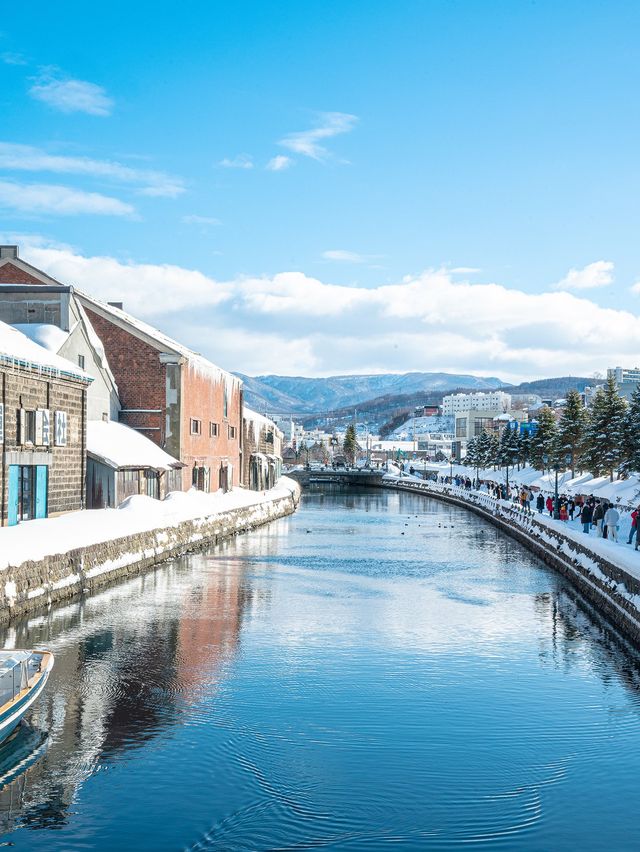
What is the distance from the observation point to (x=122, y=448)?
1889 inches

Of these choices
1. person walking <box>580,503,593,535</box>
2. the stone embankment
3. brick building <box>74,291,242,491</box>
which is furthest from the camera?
brick building <box>74,291,242,491</box>

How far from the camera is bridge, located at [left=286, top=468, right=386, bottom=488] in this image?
160 metres

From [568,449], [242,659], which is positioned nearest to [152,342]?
[242,659]

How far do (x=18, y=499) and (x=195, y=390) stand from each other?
2519 cm

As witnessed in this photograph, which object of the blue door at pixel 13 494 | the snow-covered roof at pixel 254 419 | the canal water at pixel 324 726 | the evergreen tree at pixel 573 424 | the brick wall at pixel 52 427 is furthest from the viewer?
the evergreen tree at pixel 573 424

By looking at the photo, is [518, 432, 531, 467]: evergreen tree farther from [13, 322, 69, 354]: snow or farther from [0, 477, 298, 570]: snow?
[13, 322, 69, 354]: snow

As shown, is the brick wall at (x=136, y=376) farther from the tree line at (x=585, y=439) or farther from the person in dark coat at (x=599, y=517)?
the person in dark coat at (x=599, y=517)

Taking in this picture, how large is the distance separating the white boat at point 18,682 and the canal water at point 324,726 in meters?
0.61

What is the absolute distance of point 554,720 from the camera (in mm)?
17750

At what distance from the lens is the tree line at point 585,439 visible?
71.2 meters

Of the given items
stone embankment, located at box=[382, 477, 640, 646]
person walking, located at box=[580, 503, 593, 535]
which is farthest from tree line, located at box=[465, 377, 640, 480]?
person walking, located at box=[580, 503, 593, 535]

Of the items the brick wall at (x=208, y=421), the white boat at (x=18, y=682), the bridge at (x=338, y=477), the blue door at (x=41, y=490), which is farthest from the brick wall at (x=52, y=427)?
the bridge at (x=338, y=477)

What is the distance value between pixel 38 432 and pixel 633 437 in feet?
151

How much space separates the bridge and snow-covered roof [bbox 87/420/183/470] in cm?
10345
